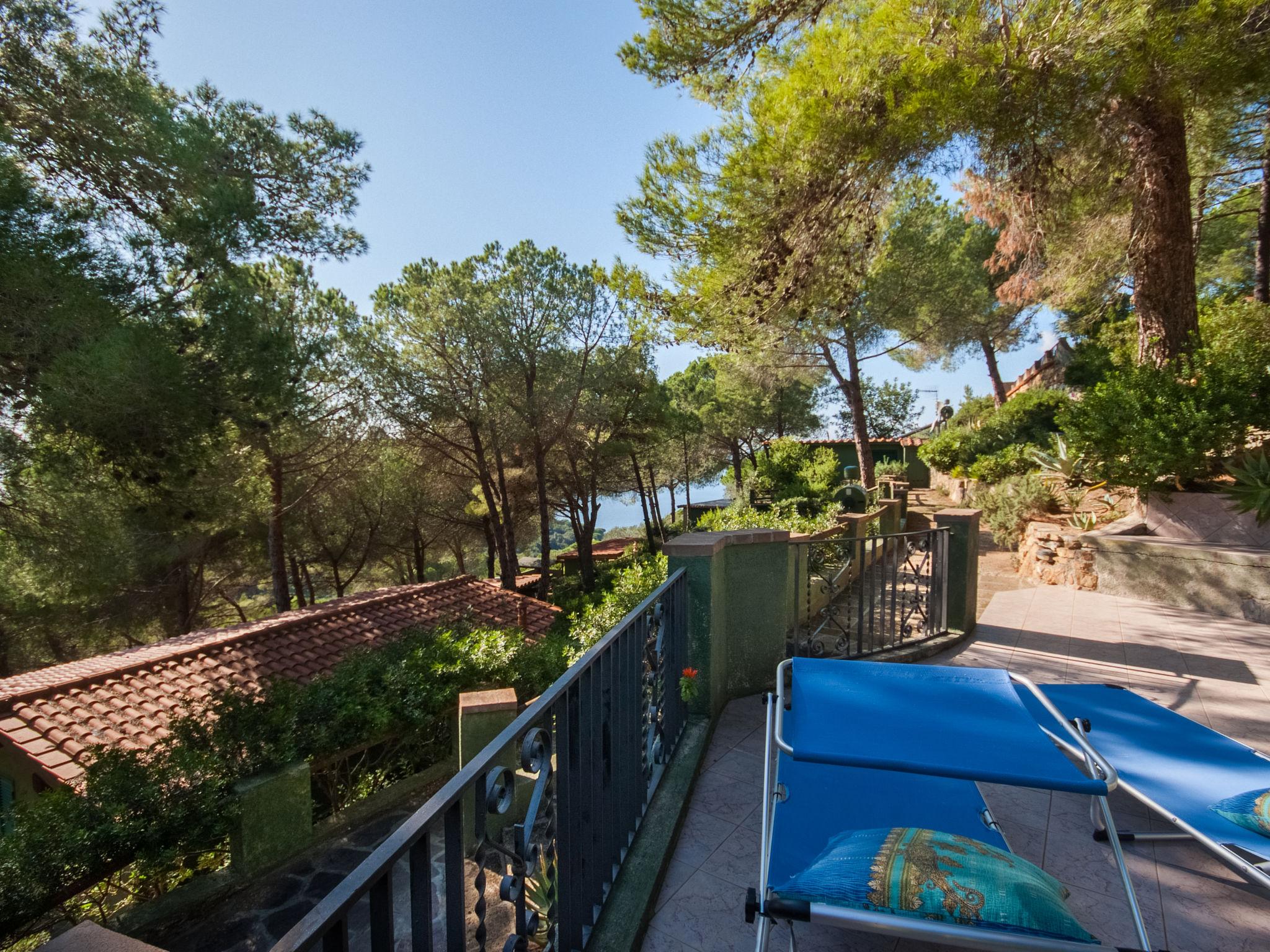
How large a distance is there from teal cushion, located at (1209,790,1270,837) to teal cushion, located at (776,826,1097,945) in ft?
3.22

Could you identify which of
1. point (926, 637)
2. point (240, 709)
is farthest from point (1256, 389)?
point (240, 709)

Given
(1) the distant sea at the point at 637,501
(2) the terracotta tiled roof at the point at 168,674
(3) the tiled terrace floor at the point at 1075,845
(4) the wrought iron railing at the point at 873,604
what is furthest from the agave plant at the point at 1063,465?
(1) the distant sea at the point at 637,501

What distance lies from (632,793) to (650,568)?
2917 mm

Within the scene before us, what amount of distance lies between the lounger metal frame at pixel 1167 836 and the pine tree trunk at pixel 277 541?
14387 mm

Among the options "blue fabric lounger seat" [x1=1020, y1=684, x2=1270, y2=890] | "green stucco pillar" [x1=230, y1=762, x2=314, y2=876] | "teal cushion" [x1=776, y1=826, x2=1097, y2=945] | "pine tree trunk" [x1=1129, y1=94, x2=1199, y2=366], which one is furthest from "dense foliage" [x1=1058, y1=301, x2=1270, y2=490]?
"green stucco pillar" [x1=230, y1=762, x2=314, y2=876]

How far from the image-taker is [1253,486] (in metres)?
5.47

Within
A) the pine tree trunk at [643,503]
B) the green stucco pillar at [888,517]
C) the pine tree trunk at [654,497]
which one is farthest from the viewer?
the pine tree trunk at [654,497]

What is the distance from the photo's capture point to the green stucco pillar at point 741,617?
315cm

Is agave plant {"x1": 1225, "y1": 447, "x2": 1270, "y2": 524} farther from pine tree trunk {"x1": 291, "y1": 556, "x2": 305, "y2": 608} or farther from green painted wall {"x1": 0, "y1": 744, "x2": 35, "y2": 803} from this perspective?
pine tree trunk {"x1": 291, "y1": 556, "x2": 305, "y2": 608}

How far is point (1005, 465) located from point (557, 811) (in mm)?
13702

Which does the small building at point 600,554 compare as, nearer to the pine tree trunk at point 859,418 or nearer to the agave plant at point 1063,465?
the pine tree trunk at point 859,418

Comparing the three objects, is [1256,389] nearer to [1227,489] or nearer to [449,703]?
[1227,489]

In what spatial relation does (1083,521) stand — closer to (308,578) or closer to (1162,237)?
(1162,237)

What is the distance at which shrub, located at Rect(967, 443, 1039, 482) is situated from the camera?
482 inches
